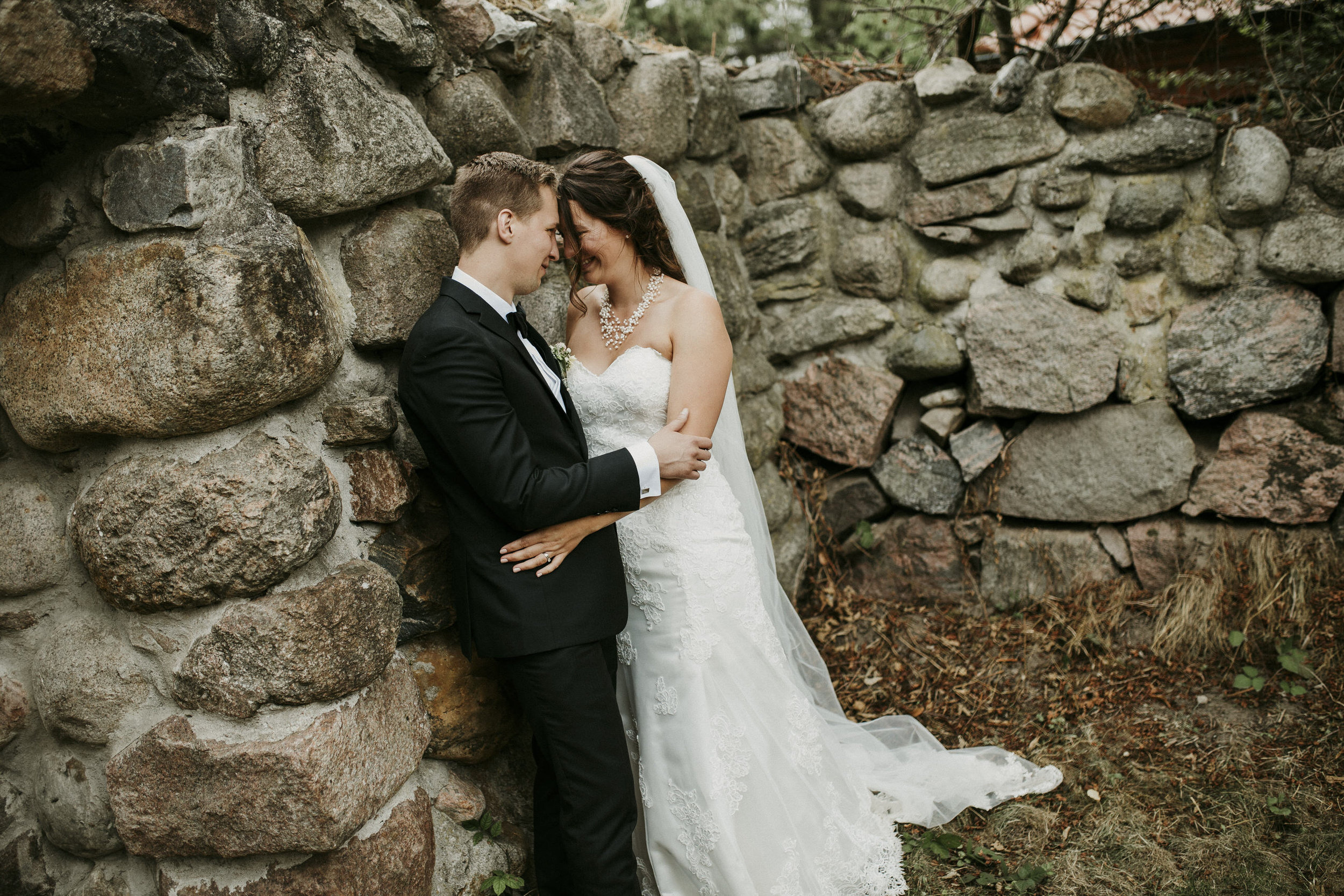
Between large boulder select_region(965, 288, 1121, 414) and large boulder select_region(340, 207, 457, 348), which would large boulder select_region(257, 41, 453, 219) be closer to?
large boulder select_region(340, 207, 457, 348)

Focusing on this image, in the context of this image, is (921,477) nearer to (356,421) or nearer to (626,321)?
(626,321)

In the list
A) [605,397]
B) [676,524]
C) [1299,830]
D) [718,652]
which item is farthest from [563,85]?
[1299,830]

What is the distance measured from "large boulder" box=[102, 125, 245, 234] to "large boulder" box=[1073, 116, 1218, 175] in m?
3.12

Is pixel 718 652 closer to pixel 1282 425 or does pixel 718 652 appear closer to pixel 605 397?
pixel 605 397

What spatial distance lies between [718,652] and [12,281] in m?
1.91

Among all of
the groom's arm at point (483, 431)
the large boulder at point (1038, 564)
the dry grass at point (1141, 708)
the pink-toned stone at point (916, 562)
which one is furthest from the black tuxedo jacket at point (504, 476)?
the large boulder at point (1038, 564)

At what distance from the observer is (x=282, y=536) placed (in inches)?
Result: 69.4

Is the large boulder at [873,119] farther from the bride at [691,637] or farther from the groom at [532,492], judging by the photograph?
the groom at [532,492]

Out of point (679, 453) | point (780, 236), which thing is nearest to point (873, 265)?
point (780, 236)

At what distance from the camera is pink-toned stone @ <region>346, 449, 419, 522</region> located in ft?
6.64

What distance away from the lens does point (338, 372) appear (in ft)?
6.65

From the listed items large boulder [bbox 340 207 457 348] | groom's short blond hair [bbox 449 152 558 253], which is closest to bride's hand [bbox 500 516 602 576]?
large boulder [bbox 340 207 457 348]

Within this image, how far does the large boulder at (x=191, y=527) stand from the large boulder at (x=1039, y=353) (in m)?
2.77

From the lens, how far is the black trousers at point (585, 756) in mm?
2021
